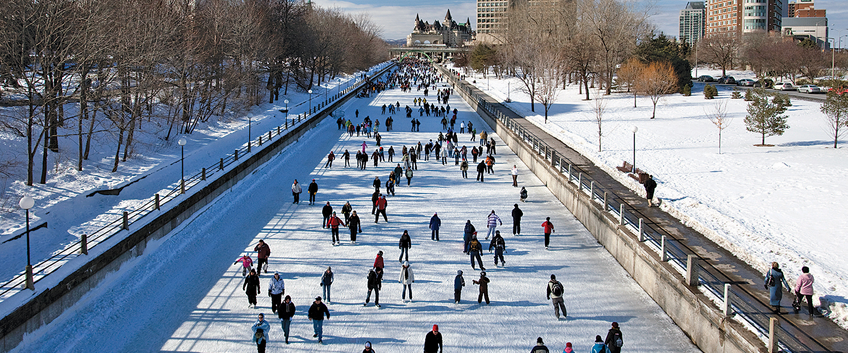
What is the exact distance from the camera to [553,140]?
108 ft

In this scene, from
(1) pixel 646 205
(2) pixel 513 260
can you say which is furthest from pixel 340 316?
(1) pixel 646 205

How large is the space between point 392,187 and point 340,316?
1056 cm

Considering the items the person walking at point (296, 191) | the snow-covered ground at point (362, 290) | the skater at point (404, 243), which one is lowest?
the snow-covered ground at point (362, 290)

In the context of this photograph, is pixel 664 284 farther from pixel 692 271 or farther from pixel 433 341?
pixel 433 341

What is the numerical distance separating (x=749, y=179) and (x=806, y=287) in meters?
11.9

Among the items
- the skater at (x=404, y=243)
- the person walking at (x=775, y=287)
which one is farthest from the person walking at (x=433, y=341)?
the person walking at (x=775, y=287)

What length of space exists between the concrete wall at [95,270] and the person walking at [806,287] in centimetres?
1309

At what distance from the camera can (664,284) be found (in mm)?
12250

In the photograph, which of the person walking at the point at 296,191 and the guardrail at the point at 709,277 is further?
the person walking at the point at 296,191

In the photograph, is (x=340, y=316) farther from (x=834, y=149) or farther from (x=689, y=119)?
(x=689, y=119)

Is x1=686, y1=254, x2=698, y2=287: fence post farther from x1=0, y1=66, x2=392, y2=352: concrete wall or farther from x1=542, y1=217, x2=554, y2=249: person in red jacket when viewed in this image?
x1=0, y1=66, x2=392, y2=352: concrete wall

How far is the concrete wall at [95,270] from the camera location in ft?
34.5

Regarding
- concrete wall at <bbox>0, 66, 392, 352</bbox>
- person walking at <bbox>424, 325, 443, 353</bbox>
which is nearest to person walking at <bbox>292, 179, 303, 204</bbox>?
concrete wall at <bbox>0, 66, 392, 352</bbox>

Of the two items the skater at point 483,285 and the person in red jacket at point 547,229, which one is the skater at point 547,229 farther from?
the skater at point 483,285
